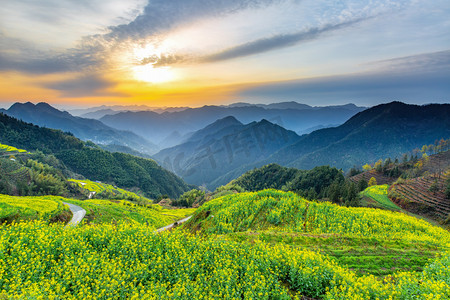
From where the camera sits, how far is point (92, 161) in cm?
16800

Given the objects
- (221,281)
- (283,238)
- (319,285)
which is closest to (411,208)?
(283,238)

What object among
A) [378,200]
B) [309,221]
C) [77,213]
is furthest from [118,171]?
[309,221]

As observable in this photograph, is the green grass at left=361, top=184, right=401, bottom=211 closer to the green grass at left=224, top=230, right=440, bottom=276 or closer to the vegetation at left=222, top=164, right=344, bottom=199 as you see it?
the vegetation at left=222, top=164, right=344, bottom=199

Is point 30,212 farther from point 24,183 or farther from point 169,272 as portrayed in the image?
point 24,183

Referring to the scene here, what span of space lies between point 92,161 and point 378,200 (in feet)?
607

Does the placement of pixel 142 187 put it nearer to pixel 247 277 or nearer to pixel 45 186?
pixel 45 186

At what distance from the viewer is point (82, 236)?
12.1 m

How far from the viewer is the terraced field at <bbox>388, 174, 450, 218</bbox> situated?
56281 millimetres

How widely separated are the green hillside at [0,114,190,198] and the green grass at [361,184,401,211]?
136 m

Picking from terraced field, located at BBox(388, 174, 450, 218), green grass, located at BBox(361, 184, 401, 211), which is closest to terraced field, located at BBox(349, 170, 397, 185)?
terraced field, located at BBox(388, 174, 450, 218)

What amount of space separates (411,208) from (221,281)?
72595 millimetres

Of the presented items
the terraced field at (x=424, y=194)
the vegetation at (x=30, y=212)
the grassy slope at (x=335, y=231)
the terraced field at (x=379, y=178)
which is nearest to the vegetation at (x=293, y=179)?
the terraced field at (x=379, y=178)

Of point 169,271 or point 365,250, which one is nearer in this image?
point 169,271

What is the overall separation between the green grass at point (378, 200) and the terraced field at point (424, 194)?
2.19 metres
